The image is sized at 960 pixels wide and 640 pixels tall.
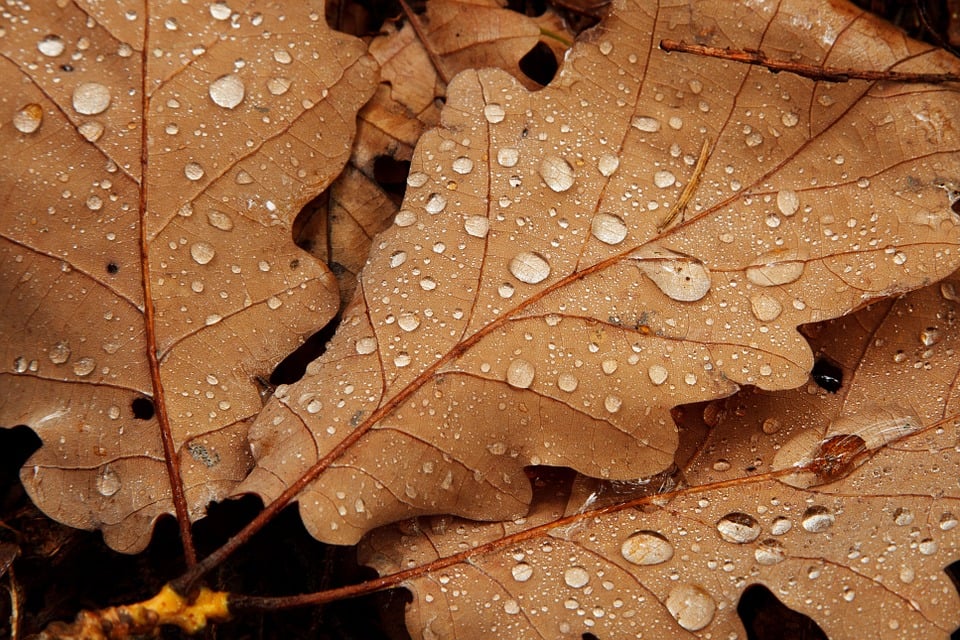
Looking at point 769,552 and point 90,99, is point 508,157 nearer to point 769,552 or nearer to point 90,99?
point 90,99

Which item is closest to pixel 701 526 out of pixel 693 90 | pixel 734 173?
pixel 734 173

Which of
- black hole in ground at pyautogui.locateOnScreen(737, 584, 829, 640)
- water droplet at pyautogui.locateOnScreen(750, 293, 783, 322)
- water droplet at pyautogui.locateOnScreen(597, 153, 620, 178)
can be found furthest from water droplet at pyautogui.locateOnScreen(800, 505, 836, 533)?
water droplet at pyautogui.locateOnScreen(597, 153, 620, 178)

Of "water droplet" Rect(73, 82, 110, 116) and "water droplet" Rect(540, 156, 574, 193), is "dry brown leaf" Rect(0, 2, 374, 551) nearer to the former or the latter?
"water droplet" Rect(73, 82, 110, 116)

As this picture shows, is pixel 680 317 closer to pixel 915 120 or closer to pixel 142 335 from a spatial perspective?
pixel 915 120

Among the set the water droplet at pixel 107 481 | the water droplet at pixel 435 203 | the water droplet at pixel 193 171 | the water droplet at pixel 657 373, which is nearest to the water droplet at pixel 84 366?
the water droplet at pixel 107 481

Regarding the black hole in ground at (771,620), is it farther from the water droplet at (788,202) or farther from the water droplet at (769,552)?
the water droplet at (788,202)

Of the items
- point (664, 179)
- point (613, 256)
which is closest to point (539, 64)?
point (664, 179)
